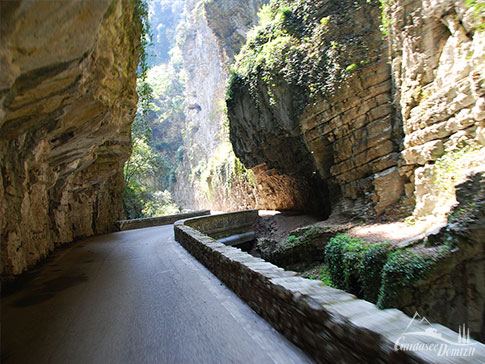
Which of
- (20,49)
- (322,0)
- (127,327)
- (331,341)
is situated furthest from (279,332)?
(322,0)

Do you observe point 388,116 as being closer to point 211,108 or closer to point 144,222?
point 144,222

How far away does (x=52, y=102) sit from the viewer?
14.5ft

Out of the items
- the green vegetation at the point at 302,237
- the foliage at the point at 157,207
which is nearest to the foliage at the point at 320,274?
the green vegetation at the point at 302,237

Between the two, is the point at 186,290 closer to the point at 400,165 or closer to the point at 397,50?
the point at 400,165

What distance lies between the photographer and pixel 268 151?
17.6 meters

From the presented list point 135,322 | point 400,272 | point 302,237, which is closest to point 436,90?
point 400,272

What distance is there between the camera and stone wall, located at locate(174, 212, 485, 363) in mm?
1650

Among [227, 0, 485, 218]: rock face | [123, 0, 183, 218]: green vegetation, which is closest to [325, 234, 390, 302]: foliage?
[227, 0, 485, 218]: rock face

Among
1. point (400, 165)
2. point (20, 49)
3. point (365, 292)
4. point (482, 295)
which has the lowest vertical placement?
point (365, 292)

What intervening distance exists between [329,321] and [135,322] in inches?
107

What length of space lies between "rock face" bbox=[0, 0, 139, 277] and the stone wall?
12.1ft

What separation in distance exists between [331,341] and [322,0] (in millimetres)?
15424

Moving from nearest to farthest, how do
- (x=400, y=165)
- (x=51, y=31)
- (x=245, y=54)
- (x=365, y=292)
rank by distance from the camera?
(x=51, y=31) < (x=365, y=292) < (x=400, y=165) < (x=245, y=54)

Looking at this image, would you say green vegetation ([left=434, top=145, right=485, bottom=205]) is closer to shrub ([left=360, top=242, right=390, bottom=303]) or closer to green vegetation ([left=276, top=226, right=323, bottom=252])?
shrub ([left=360, top=242, right=390, bottom=303])
